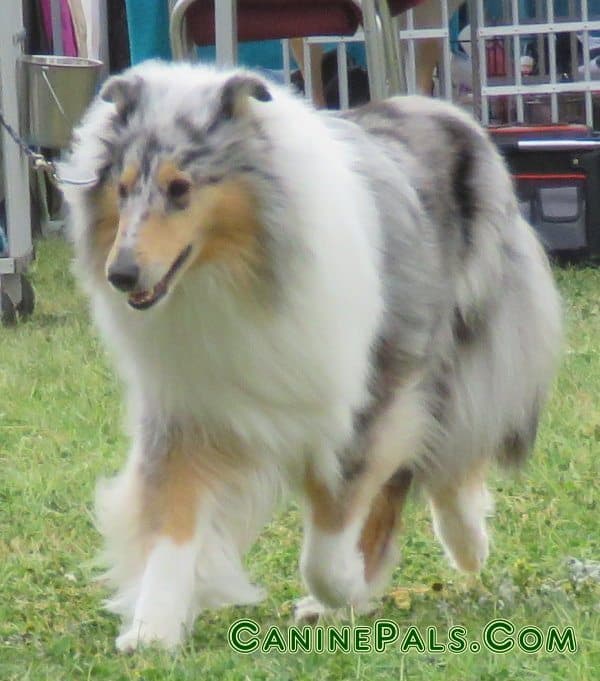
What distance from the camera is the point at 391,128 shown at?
4.22 m

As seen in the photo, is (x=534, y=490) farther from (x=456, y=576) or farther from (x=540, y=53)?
(x=540, y=53)

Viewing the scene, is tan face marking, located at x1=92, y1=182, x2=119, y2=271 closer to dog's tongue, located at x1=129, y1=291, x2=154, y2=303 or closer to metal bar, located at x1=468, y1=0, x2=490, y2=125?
dog's tongue, located at x1=129, y1=291, x2=154, y2=303

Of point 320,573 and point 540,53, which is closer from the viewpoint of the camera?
point 320,573

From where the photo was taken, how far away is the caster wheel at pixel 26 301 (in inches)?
297

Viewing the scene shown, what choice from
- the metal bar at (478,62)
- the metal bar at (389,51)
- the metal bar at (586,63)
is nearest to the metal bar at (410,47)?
the metal bar at (478,62)

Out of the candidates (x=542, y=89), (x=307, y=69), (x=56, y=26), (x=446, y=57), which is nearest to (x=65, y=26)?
(x=56, y=26)

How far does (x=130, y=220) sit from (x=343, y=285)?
0.56 meters

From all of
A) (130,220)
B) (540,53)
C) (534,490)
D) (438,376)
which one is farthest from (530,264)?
(540,53)

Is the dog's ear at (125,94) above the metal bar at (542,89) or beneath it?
above

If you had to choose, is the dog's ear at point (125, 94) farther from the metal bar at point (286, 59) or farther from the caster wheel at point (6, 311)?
the metal bar at point (286, 59)

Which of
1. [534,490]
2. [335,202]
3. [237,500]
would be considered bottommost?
[534,490]

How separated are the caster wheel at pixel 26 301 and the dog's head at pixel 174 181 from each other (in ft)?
13.6

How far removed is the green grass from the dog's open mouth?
0.77 meters

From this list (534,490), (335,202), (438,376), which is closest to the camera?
(335,202)
